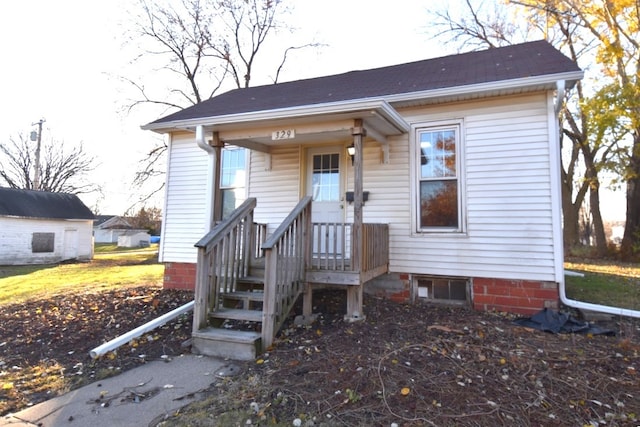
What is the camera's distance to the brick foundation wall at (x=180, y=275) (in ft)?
24.2

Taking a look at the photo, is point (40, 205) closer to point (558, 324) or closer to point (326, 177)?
point (326, 177)

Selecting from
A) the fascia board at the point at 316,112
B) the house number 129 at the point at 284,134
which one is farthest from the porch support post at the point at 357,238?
the house number 129 at the point at 284,134

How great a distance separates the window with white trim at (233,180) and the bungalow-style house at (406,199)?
2.59ft

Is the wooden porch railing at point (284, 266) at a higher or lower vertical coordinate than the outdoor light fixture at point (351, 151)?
lower

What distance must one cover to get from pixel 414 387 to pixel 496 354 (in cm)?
113

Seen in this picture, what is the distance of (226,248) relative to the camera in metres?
4.66

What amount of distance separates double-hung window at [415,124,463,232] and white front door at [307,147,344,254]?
1.39 m

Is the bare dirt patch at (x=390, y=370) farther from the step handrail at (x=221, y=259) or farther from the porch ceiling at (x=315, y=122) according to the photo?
the porch ceiling at (x=315, y=122)

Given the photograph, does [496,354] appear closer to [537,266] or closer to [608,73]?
[537,266]

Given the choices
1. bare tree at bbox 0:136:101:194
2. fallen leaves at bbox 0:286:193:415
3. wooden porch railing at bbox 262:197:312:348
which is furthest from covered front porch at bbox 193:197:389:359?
bare tree at bbox 0:136:101:194

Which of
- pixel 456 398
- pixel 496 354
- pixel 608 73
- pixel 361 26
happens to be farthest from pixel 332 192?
pixel 608 73

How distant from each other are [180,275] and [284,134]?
3.95m

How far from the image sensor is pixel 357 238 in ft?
15.3

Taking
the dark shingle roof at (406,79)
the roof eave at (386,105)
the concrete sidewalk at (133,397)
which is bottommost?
the concrete sidewalk at (133,397)
